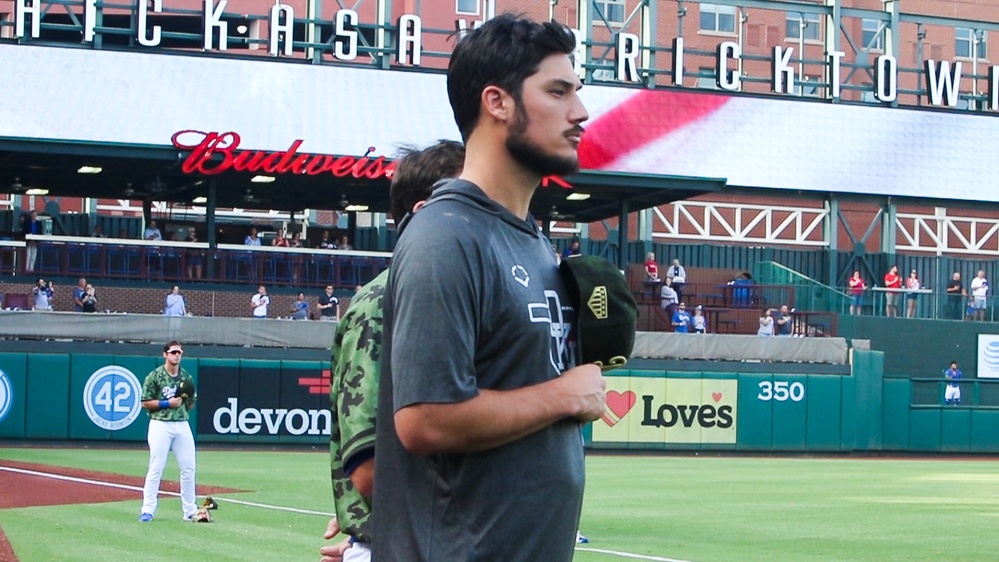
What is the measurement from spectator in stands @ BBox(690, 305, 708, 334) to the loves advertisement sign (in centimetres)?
265

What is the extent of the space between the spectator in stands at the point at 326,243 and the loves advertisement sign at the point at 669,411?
8176 millimetres

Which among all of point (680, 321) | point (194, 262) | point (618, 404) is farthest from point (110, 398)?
point (680, 321)

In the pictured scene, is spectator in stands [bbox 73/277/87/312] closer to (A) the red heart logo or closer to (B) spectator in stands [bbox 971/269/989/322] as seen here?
(A) the red heart logo

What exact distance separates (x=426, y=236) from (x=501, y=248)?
19 centimetres

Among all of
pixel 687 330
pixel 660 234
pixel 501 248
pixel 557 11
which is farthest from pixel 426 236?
pixel 557 11

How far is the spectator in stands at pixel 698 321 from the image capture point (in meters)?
36.7

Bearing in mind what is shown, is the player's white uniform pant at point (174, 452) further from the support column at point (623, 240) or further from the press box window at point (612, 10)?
the press box window at point (612, 10)

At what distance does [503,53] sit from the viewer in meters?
3.24

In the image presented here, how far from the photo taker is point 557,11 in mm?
61156

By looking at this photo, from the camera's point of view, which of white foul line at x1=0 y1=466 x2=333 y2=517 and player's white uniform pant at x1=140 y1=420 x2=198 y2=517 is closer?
player's white uniform pant at x1=140 y1=420 x2=198 y2=517

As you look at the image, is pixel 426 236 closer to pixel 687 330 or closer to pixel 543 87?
pixel 543 87

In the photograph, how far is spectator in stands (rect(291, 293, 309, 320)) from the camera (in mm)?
33438

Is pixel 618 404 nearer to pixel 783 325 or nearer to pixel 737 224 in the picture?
pixel 783 325

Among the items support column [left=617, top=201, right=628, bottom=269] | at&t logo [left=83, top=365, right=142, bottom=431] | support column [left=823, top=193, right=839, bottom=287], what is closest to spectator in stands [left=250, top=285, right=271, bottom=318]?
at&t logo [left=83, top=365, right=142, bottom=431]
